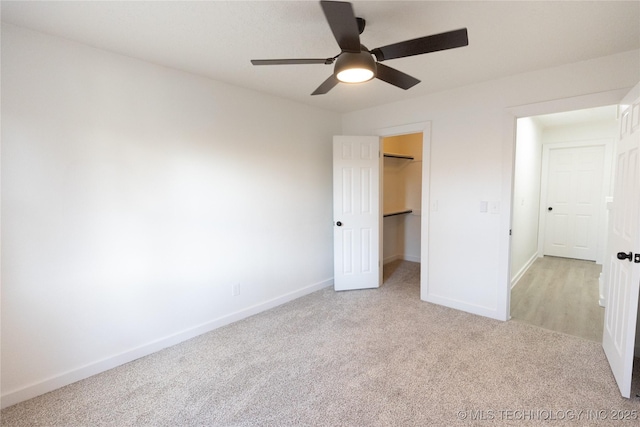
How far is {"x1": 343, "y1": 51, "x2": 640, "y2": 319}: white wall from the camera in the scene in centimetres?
280

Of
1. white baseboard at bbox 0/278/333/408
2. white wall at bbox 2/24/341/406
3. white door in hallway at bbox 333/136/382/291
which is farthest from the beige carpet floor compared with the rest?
white door in hallway at bbox 333/136/382/291

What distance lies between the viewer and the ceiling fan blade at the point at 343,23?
1.24 meters

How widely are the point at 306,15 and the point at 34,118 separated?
1872 millimetres

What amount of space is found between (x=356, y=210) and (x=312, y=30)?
235cm

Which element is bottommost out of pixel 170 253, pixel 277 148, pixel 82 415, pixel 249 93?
pixel 82 415

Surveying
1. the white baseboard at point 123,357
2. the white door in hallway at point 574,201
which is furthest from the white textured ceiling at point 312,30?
the white door in hallway at point 574,201

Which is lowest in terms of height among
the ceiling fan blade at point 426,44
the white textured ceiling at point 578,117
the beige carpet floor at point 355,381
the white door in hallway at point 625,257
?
the beige carpet floor at point 355,381

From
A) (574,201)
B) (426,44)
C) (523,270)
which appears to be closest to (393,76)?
(426,44)

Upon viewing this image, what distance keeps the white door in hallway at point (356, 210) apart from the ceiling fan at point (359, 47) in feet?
6.31

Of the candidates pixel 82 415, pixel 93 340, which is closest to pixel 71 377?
pixel 93 340

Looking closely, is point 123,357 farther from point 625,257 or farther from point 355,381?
point 625,257

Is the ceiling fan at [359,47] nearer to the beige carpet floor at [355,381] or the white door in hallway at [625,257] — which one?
the white door in hallway at [625,257]

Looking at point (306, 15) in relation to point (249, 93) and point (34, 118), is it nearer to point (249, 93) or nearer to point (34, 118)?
point (249, 93)

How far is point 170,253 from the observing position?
2.66 meters
